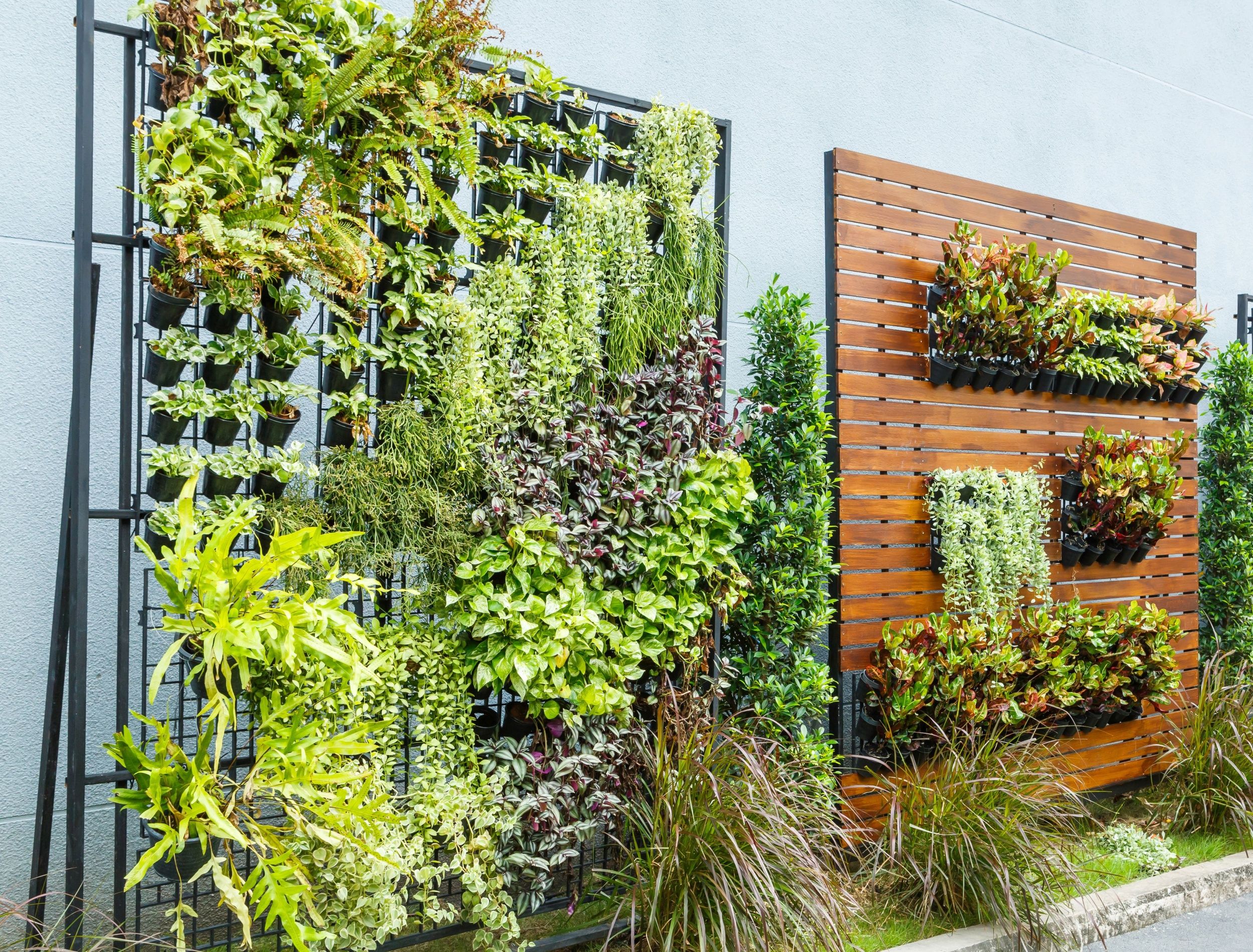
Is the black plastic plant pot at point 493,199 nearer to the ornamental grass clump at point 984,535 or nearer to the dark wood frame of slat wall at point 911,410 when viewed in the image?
the dark wood frame of slat wall at point 911,410

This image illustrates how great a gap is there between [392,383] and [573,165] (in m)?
1.10

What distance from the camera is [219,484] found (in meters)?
2.70

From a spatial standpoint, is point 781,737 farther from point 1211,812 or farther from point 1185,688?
point 1185,688

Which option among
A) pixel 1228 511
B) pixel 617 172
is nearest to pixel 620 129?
pixel 617 172

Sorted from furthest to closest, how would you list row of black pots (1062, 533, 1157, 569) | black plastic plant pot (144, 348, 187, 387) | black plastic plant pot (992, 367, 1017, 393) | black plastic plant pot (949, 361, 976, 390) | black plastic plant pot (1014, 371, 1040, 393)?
row of black pots (1062, 533, 1157, 569) < black plastic plant pot (1014, 371, 1040, 393) < black plastic plant pot (992, 367, 1017, 393) < black plastic plant pot (949, 361, 976, 390) < black plastic plant pot (144, 348, 187, 387)

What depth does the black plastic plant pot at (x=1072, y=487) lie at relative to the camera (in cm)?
483

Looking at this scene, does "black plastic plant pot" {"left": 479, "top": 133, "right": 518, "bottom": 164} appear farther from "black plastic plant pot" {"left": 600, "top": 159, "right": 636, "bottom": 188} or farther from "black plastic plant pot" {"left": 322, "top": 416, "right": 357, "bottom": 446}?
"black plastic plant pot" {"left": 322, "top": 416, "right": 357, "bottom": 446}

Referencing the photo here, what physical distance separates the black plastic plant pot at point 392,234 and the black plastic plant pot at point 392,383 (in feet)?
1.31

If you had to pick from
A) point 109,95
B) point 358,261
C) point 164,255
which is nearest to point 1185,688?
point 358,261

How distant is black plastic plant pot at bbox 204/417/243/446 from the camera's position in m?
2.71

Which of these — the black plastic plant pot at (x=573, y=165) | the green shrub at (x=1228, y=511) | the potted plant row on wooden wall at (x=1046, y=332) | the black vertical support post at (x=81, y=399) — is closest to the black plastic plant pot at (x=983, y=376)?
the potted plant row on wooden wall at (x=1046, y=332)

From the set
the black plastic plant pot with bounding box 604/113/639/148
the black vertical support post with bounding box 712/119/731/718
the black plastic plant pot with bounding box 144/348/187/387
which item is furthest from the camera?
the black vertical support post with bounding box 712/119/731/718

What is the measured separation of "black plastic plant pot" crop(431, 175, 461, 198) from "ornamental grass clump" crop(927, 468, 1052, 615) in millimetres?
2541

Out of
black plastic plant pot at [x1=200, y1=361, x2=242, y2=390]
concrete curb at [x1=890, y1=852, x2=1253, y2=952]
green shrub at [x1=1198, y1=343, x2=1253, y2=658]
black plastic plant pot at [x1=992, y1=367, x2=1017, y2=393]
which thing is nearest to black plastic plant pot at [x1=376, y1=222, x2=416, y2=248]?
black plastic plant pot at [x1=200, y1=361, x2=242, y2=390]
